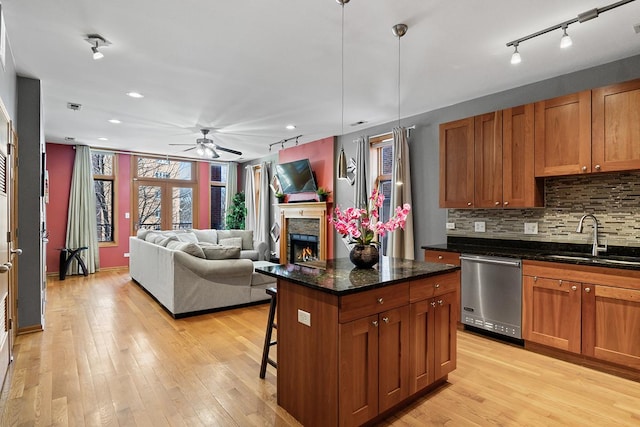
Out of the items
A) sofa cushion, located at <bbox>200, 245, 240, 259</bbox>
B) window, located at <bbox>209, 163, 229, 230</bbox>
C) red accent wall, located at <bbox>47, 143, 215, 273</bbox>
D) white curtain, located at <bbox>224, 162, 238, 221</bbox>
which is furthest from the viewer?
white curtain, located at <bbox>224, 162, 238, 221</bbox>

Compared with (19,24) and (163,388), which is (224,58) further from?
(163,388)

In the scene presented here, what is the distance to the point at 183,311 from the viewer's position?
4.16 metres

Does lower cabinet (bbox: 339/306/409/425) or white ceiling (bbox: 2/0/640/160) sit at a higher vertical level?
white ceiling (bbox: 2/0/640/160)

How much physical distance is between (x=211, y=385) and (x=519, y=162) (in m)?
3.44

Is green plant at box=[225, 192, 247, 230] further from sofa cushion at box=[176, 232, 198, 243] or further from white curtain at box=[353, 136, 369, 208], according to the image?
white curtain at box=[353, 136, 369, 208]

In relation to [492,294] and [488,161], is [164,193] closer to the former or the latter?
[488,161]

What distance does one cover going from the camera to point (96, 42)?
2.73m

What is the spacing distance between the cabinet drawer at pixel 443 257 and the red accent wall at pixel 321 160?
91.6 inches

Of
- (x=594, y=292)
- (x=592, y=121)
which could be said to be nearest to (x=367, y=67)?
(x=592, y=121)

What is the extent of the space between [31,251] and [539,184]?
521cm

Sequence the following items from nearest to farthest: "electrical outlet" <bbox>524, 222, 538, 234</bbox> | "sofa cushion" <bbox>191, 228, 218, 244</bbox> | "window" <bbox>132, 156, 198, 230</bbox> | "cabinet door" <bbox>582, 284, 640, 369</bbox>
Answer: "cabinet door" <bbox>582, 284, 640, 369</bbox>, "electrical outlet" <bbox>524, 222, 538, 234</bbox>, "sofa cushion" <bbox>191, 228, 218, 244</bbox>, "window" <bbox>132, 156, 198, 230</bbox>

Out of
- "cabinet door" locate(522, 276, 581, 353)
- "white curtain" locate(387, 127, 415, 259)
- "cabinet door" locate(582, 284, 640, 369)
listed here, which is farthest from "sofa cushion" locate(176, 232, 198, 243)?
"cabinet door" locate(582, 284, 640, 369)

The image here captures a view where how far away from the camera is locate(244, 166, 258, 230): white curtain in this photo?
845cm

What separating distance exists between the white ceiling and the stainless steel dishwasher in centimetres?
187
